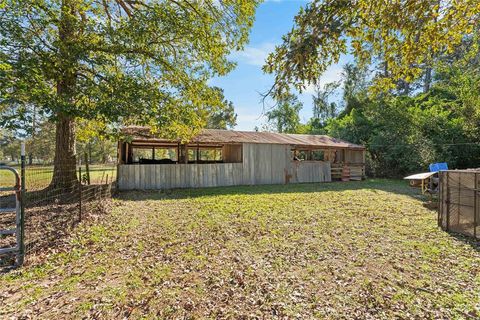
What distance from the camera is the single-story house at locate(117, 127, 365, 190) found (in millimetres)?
12586

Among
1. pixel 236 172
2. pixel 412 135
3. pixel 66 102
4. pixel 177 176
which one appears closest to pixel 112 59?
pixel 66 102

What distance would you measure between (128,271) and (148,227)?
8.15 feet

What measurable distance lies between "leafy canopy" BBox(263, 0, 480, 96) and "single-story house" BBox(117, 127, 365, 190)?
9.44 meters

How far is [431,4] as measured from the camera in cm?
340

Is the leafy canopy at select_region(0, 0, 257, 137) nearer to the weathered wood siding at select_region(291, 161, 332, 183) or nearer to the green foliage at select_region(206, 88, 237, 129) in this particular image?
the weathered wood siding at select_region(291, 161, 332, 183)

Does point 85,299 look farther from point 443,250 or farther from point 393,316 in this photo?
point 443,250

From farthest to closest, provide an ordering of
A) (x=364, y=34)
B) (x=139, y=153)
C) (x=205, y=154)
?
(x=139, y=153) < (x=205, y=154) < (x=364, y=34)

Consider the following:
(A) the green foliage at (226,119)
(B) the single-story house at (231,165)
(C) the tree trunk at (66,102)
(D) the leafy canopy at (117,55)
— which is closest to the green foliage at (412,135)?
(B) the single-story house at (231,165)

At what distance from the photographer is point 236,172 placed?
14.8 meters

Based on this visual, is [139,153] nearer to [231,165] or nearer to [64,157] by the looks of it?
[231,165]

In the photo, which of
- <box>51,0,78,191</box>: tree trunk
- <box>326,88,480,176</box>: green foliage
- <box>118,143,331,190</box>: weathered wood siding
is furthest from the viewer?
<box>326,88,480,176</box>: green foliage

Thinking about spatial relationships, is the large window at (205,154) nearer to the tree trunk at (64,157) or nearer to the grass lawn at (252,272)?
the tree trunk at (64,157)

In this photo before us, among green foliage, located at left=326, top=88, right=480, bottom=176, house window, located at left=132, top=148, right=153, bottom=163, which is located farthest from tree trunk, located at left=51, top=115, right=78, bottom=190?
green foliage, located at left=326, top=88, right=480, bottom=176

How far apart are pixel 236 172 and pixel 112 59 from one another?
8560mm
